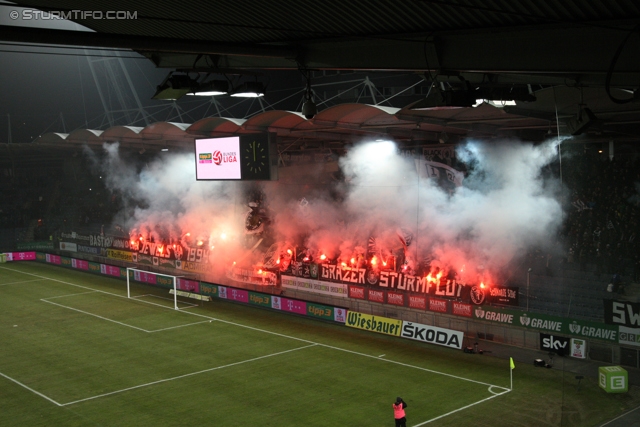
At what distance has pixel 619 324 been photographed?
1498 cm

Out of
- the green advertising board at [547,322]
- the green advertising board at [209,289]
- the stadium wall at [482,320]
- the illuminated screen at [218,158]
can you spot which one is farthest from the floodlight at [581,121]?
the green advertising board at [209,289]

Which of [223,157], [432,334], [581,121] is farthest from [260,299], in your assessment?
[581,121]

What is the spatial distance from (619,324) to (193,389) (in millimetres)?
12424

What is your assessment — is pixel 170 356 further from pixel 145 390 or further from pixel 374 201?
pixel 374 201

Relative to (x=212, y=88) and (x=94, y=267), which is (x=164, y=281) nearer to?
(x=94, y=267)

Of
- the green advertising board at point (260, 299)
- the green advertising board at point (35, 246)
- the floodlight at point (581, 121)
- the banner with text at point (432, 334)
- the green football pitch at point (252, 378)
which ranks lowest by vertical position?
the green football pitch at point (252, 378)

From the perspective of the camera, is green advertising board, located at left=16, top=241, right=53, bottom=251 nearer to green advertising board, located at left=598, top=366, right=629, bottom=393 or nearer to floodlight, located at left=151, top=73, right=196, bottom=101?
floodlight, located at left=151, top=73, right=196, bottom=101

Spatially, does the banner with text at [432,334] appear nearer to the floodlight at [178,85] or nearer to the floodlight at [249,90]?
the floodlight at [249,90]

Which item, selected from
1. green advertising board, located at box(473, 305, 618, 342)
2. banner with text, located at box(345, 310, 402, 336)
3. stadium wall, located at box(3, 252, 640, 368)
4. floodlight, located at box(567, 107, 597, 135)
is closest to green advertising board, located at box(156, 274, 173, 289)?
stadium wall, located at box(3, 252, 640, 368)

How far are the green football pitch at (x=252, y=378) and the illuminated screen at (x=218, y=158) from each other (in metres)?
6.88

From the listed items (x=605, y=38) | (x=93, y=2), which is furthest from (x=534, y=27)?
(x=93, y=2)

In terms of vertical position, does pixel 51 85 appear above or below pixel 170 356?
above

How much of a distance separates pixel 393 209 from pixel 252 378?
13.2 m

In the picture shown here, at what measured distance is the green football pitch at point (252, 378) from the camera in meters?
17.6
